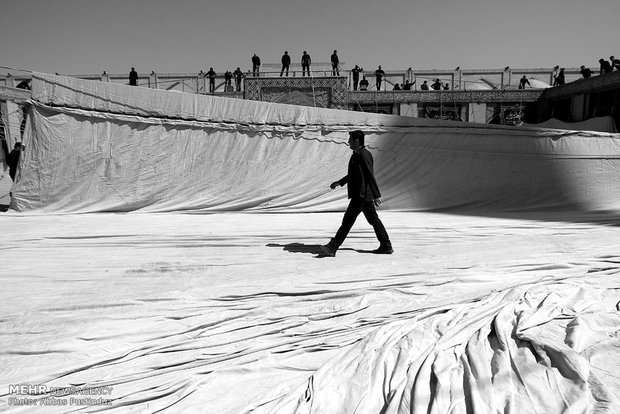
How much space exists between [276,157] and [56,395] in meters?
6.95

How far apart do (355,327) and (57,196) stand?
670 centimetres

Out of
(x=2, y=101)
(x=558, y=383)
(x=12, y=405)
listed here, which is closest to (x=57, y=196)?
(x=12, y=405)

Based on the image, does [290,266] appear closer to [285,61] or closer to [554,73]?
[285,61]

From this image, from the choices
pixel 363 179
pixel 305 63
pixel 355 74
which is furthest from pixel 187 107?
pixel 355 74

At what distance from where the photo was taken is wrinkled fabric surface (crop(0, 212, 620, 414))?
212 cm

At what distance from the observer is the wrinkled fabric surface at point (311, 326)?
2117mm

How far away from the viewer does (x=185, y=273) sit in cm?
412

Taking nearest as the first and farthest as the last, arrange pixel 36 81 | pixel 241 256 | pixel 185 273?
pixel 185 273 < pixel 241 256 < pixel 36 81

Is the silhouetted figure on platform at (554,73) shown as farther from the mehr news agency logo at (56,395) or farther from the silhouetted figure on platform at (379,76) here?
the mehr news agency logo at (56,395)

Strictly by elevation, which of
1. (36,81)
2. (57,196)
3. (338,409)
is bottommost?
(338,409)

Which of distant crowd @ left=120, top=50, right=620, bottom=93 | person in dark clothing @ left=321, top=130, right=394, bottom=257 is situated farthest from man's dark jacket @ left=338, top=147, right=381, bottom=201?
distant crowd @ left=120, top=50, right=620, bottom=93

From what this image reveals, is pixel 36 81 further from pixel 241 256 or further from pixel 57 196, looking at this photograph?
pixel 241 256

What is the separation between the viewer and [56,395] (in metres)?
2.12

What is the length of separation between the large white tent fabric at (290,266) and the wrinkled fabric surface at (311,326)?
1cm
